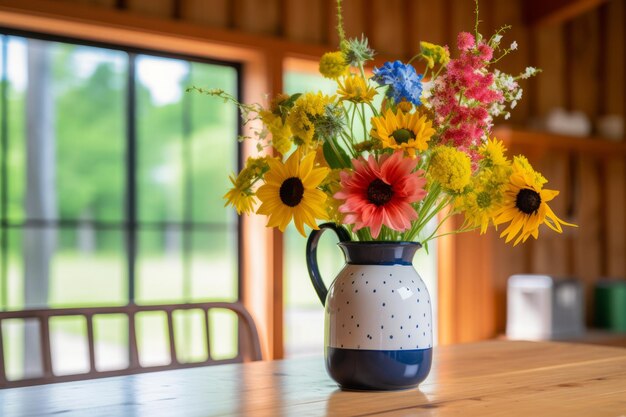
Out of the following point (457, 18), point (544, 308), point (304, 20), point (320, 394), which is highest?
point (457, 18)

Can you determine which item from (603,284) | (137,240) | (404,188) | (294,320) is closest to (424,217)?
(404,188)

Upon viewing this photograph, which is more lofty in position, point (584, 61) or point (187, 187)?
point (584, 61)

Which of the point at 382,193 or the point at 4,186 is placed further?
the point at 4,186

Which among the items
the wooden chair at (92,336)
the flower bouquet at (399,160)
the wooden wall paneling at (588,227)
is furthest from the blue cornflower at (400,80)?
the wooden wall paneling at (588,227)

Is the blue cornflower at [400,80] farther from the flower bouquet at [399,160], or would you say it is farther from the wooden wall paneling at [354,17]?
the wooden wall paneling at [354,17]

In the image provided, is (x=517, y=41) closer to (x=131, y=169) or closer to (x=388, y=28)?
(x=388, y=28)

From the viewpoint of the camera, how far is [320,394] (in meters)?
1.37

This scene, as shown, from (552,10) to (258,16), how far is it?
1689mm

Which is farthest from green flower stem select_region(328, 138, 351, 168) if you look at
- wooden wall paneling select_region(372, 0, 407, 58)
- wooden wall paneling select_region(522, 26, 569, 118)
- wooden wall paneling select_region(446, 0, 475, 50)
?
wooden wall paneling select_region(522, 26, 569, 118)

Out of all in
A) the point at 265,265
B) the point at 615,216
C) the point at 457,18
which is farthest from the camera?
the point at 615,216

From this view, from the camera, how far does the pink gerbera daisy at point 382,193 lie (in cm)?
129

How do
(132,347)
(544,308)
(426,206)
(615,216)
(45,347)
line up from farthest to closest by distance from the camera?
(615,216)
(544,308)
(132,347)
(45,347)
(426,206)

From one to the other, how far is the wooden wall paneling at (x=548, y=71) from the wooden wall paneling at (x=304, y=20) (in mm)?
1339

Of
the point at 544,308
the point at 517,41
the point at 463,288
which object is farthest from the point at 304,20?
the point at 544,308
